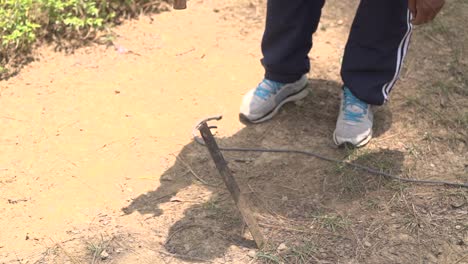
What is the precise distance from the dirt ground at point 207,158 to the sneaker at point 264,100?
0.05m

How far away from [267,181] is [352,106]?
0.47 metres

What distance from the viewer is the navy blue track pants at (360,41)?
→ 7.90 feet

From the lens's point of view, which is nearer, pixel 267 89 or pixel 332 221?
pixel 332 221

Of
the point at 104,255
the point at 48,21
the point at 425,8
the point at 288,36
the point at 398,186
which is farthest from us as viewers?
the point at 48,21

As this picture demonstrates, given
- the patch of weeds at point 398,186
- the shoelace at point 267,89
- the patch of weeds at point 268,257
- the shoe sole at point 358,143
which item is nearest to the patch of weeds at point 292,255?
the patch of weeds at point 268,257

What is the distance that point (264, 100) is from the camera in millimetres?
2762

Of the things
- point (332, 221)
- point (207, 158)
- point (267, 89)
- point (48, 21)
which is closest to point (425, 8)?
point (332, 221)

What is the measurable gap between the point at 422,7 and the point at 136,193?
1181 mm

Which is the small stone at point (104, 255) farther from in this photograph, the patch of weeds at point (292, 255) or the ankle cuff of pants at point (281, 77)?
the ankle cuff of pants at point (281, 77)

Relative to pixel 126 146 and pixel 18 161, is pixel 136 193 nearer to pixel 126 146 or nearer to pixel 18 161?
pixel 126 146

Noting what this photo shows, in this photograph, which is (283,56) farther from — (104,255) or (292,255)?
(104,255)

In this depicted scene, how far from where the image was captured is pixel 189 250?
7.22 feet

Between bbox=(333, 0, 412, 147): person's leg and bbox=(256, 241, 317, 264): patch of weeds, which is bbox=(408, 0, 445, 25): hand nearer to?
bbox=(333, 0, 412, 147): person's leg

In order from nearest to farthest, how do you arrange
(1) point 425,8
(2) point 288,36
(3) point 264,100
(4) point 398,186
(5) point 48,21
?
(1) point 425,8
(4) point 398,186
(2) point 288,36
(3) point 264,100
(5) point 48,21
